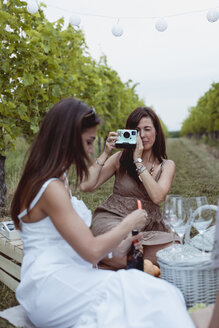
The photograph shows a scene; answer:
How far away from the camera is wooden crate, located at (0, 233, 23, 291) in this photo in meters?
3.04

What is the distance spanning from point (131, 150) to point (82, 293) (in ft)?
5.55

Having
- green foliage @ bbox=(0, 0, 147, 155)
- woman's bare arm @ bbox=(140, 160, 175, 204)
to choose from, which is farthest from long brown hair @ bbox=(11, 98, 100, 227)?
green foliage @ bbox=(0, 0, 147, 155)

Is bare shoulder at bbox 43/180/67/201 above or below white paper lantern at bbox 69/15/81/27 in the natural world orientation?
below

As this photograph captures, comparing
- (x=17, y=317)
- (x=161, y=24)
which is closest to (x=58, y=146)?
(x=17, y=317)

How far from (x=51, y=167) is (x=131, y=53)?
14.4 feet

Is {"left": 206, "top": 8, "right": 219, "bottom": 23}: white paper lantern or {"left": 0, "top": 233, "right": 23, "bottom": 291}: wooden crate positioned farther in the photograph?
{"left": 206, "top": 8, "right": 219, "bottom": 23}: white paper lantern

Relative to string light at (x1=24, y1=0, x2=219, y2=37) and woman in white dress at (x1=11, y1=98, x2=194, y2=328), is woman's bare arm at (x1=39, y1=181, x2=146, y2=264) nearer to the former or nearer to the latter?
woman in white dress at (x1=11, y1=98, x2=194, y2=328)

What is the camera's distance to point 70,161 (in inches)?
75.7

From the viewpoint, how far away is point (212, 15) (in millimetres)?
4770

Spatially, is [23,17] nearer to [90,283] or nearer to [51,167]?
[51,167]

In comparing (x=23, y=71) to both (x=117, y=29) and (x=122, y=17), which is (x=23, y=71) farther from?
(x=122, y=17)

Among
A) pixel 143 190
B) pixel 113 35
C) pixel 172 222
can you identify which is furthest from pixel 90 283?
pixel 113 35

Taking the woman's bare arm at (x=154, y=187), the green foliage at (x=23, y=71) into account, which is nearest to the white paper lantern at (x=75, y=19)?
the green foliage at (x=23, y=71)

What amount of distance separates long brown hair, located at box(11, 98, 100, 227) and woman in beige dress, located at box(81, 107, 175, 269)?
3.87 feet
